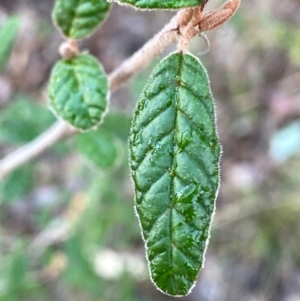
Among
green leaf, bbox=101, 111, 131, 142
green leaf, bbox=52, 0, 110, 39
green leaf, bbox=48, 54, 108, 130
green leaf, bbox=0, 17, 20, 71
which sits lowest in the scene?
green leaf, bbox=101, 111, 131, 142

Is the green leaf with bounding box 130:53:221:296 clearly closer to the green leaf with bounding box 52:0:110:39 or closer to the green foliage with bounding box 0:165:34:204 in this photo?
the green leaf with bounding box 52:0:110:39

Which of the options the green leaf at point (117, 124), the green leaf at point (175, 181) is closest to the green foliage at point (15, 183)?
the green leaf at point (117, 124)

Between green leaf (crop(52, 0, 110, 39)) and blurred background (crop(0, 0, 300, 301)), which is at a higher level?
Result: green leaf (crop(52, 0, 110, 39))

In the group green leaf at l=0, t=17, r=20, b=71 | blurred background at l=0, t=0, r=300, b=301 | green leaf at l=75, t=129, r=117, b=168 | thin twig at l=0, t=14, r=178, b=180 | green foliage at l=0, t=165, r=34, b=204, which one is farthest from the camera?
blurred background at l=0, t=0, r=300, b=301

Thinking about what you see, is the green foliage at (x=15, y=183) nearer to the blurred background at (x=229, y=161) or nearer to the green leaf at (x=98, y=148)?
the green leaf at (x=98, y=148)

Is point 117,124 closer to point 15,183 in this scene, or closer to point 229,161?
point 15,183

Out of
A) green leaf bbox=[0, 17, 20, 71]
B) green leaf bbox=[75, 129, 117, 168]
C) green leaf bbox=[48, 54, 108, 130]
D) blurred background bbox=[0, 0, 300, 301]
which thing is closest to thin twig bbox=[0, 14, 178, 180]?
green leaf bbox=[48, 54, 108, 130]

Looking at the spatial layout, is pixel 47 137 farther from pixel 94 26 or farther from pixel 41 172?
pixel 41 172

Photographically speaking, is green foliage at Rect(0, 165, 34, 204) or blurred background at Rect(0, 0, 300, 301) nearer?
green foliage at Rect(0, 165, 34, 204)

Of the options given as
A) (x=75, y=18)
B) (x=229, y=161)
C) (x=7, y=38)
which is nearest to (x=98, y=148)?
(x=7, y=38)
